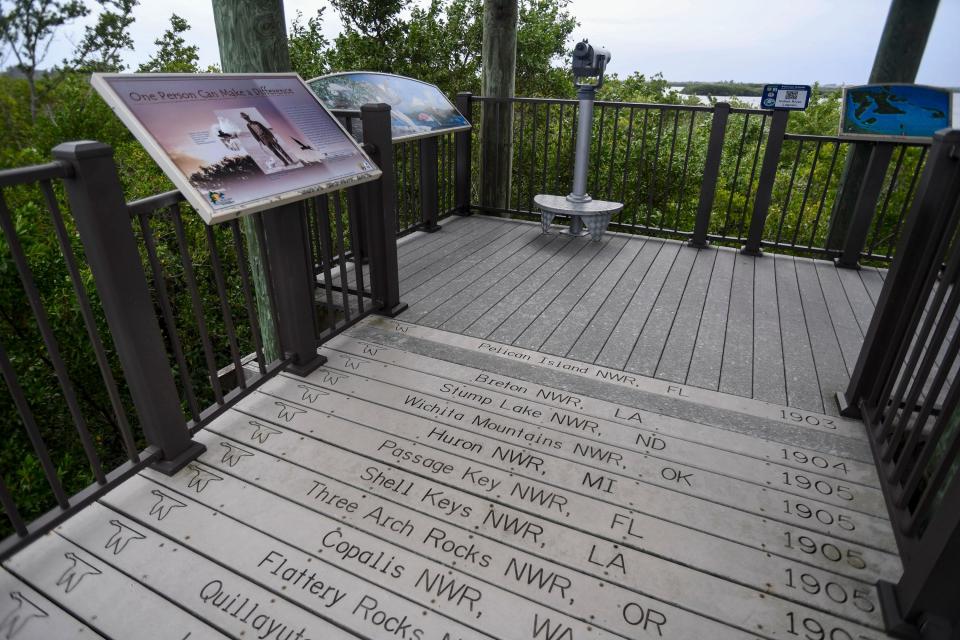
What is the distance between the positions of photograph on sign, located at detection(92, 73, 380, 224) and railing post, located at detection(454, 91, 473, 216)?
2.60 metres

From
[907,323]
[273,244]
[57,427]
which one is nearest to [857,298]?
[907,323]

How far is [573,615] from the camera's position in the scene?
147 cm

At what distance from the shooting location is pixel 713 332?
307 cm

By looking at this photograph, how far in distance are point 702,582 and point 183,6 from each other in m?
19.6

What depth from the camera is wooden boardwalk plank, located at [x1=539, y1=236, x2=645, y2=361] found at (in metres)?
2.93

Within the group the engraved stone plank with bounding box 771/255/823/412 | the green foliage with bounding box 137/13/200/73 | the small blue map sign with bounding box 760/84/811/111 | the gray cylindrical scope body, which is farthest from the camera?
the green foliage with bounding box 137/13/200/73

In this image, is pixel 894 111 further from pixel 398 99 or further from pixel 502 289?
pixel 398 99

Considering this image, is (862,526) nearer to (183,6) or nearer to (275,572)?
(275,572)

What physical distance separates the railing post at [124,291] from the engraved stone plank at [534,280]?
5.13ft

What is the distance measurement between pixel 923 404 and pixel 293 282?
241 centimetres

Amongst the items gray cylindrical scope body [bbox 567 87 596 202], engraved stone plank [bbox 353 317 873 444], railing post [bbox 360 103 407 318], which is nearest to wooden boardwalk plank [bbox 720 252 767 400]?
engraved stone plank [bbox 353 317 873 444]

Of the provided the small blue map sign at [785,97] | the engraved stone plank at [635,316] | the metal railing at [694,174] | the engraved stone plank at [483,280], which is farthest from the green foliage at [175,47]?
the small blue map sign at [785,97]

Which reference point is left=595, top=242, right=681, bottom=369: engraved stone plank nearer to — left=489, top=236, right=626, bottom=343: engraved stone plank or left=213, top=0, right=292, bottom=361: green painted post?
left=489, top=236, right=626, bottom=343: engraved stone plank

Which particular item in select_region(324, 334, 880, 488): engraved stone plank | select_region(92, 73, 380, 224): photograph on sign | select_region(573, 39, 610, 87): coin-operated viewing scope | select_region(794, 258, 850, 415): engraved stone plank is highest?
select_region(573, 39, 610, 87): coin-operated viewing scope
